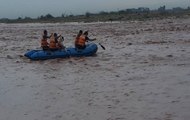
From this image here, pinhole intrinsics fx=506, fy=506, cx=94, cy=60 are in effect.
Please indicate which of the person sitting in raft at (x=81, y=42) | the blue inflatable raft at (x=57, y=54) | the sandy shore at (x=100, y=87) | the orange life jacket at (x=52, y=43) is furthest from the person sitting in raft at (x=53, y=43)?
the person sitting in raft at (x=81, y=42)

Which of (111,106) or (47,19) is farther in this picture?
(47,19)

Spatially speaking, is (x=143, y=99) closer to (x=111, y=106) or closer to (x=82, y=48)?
(x=111, y=106)

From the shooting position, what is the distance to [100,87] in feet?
50.0

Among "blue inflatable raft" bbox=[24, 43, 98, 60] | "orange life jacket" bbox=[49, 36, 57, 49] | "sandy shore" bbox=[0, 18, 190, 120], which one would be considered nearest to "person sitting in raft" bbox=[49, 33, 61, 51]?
"orange life jacket" bbox=[49, 36, 57, 49]

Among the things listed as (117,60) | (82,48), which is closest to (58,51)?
(82,48)

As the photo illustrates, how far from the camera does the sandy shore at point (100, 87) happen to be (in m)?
11.8

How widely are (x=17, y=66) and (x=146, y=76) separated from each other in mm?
6991

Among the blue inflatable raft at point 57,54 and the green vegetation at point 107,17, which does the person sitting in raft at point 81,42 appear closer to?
the blue inflatable raft at point 57,54

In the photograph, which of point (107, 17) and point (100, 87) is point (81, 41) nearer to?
point (100, 87)

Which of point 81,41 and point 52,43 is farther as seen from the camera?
point 52,43

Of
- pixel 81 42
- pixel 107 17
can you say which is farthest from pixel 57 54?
pixel 107 17

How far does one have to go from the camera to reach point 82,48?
74.4ft

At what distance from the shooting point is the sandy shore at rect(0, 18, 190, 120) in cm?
1180

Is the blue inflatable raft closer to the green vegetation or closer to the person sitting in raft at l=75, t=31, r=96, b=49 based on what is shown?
the person sitting in raft at l=75, t=31, r=96, b=49
